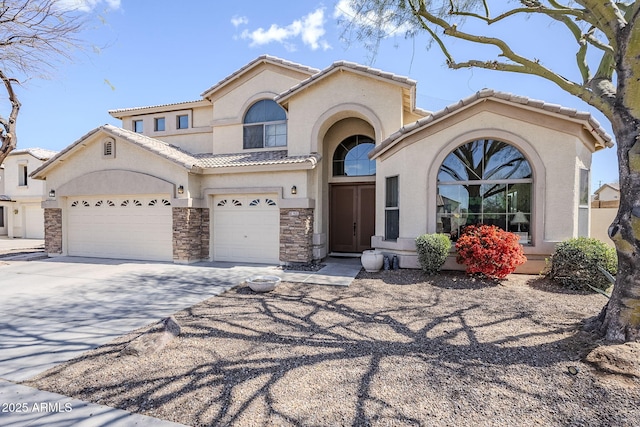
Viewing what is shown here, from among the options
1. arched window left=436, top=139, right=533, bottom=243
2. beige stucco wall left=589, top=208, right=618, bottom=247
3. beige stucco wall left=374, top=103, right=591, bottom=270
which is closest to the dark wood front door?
beige stucco wall left=374, top=103, right=591, bottom=270

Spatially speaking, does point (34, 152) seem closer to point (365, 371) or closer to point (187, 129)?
point (187, 129)

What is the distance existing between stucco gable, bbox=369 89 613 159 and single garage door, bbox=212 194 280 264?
502 centimetres

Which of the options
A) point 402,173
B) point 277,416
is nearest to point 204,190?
point 402,173

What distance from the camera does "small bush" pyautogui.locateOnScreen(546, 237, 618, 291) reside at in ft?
24.1

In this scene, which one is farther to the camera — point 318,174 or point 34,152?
point 34,152

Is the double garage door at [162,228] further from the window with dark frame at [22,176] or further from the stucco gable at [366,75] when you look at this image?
the window with dark frame at [22,176]

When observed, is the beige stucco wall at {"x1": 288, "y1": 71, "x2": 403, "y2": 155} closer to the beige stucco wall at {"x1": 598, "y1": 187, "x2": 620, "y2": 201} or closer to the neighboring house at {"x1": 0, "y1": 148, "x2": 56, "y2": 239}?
the neighboring house at {"x1": 0, "y1": 148, "x2": 56, "y2": 239}

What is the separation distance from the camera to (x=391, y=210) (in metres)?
10.5

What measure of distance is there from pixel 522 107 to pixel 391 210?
186 inches

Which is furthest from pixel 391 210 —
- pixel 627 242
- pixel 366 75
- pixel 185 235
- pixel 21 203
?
pixel 21 203

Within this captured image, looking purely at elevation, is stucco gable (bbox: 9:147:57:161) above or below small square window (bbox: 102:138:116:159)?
above

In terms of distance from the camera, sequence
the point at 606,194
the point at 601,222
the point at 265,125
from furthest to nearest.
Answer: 1. the point at 606,194
2. the point at 265,125
3. the point at 601,222

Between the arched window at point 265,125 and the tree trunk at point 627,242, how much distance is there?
10870 millimetres

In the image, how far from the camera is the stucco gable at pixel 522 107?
326 inches
